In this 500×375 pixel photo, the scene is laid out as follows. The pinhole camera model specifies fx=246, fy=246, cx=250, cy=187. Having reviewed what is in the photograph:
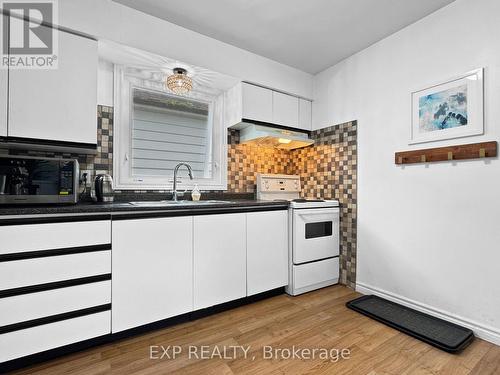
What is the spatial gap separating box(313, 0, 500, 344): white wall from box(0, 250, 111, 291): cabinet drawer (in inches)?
90.7

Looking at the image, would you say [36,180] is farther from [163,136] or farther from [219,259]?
[219,259]

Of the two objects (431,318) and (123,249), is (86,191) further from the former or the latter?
(431,318)

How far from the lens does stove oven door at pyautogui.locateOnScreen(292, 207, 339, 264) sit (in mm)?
2406

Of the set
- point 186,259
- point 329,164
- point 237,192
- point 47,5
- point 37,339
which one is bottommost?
point 37,339

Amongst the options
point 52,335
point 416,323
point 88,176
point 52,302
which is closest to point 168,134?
point 88,176

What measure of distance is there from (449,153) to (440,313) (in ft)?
4.06


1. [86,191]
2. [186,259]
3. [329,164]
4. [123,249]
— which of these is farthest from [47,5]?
[329,164]

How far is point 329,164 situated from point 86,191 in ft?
8.02

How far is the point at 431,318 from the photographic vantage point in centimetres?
192

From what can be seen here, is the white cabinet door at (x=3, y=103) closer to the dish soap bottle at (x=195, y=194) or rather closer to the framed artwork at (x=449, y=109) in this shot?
the dish soap bottle at (x=195, y=194)

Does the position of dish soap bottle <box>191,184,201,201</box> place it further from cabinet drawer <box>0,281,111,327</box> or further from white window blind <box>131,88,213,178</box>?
cabinet drawer <box>0,281,111,327</box>

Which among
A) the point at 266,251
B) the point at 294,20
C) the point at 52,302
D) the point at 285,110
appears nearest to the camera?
the point at 52,302

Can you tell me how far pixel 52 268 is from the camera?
1399 millimetres

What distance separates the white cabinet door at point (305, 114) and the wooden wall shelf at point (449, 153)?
113 cm
